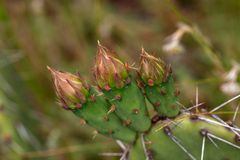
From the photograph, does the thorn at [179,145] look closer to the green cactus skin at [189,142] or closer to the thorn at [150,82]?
the green cactus skin at [189,142]

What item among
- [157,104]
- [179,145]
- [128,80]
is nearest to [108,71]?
[128,80]

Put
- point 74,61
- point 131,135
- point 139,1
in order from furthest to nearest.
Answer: point 139,1, point 74,61, point 131,135

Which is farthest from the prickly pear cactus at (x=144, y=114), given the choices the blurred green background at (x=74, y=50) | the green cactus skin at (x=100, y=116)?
the blurred green background at (x=74, y=50)

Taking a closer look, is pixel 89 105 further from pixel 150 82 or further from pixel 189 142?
pixel 189 142

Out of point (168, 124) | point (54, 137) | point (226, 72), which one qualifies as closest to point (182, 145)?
point (168, 124)

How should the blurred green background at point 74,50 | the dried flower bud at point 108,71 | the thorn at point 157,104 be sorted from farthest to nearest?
the blurred green background at point 74,50 → the thorn at point 157,104 → the dried flower bud at point 108,71

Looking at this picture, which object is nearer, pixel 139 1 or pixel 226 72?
pixel 226 72

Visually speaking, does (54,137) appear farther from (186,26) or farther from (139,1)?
(139,1)
